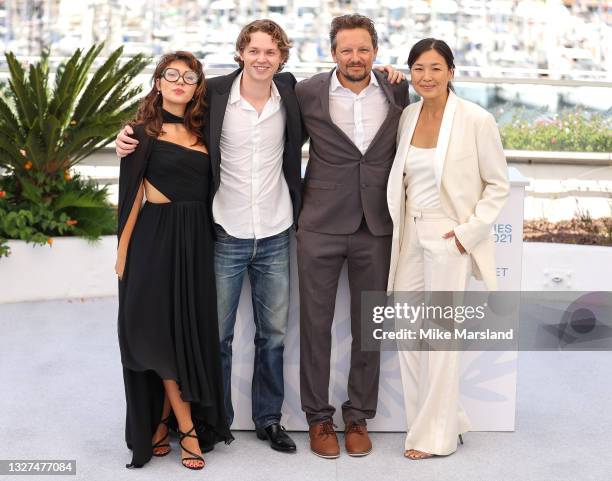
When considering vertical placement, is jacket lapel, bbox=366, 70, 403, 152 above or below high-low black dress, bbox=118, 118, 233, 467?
above

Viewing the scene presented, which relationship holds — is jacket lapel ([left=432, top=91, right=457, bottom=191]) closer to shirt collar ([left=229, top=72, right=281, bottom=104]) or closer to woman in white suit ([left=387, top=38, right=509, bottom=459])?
woman in white suit ([left=387, top=38, right=509, bottom=459])

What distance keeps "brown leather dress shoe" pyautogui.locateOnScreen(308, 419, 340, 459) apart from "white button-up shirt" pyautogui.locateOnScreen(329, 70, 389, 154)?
3.60ft

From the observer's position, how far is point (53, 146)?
673cm

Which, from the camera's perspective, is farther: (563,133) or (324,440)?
(563,133)

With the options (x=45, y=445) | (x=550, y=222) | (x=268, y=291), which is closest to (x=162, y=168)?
(x=268, y=291)

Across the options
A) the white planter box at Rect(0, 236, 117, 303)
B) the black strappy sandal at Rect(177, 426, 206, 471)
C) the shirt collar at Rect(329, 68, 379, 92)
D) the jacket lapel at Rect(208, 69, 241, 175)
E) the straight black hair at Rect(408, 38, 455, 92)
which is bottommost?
the black strappy sandal at Rect(177, 426, 206, 471)

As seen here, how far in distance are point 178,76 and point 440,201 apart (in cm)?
107

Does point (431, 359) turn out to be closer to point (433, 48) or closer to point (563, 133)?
point (433, 48)

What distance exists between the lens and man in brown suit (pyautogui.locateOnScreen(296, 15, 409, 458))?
4.05 m

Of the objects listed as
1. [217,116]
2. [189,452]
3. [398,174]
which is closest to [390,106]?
[398,174]

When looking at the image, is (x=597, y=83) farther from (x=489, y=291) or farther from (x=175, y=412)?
(x=175, y=412)

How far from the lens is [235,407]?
446cm

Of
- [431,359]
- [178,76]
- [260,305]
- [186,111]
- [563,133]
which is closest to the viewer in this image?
[178,76]

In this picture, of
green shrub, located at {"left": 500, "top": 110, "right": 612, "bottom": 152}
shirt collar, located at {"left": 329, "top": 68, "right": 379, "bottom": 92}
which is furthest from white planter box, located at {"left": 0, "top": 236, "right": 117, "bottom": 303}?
green shrub, located at {"left": 500, "top": 110, "right": 612, "bottom": 152}
